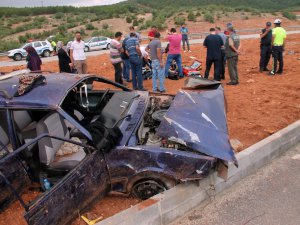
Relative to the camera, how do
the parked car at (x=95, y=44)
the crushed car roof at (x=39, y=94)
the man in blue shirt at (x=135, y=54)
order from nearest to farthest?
the crushed car roof at (x=39, y=94), the man in blue shirt at (x=135, y=54), the parked car at (x=95, y=44)

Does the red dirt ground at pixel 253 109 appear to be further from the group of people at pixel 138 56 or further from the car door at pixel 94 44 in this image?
the car door at pixel 94 44

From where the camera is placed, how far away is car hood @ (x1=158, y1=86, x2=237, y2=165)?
4016 millimetres

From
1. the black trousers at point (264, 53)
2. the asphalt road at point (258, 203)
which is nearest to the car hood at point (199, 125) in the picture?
the asphalt road at point (258, 203)

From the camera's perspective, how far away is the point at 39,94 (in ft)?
13.5

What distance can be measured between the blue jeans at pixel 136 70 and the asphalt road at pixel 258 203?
15.8 feet

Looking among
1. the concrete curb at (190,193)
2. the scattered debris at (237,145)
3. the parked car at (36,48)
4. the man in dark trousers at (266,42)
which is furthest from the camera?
the parked car at (36,48)

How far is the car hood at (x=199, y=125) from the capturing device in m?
4.02

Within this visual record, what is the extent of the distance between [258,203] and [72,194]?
7.53ft

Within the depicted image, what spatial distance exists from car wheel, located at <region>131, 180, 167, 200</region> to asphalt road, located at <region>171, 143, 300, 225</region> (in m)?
0.44

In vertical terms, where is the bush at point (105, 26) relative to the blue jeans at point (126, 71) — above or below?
below

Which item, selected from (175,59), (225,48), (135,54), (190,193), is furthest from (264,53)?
(190,193)

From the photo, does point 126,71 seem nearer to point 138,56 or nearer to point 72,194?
point 138,56

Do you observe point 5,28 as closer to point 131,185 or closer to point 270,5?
point 131,185

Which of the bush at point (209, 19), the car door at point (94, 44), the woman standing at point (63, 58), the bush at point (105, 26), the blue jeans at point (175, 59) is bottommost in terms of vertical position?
the bush at point (105, 26)
